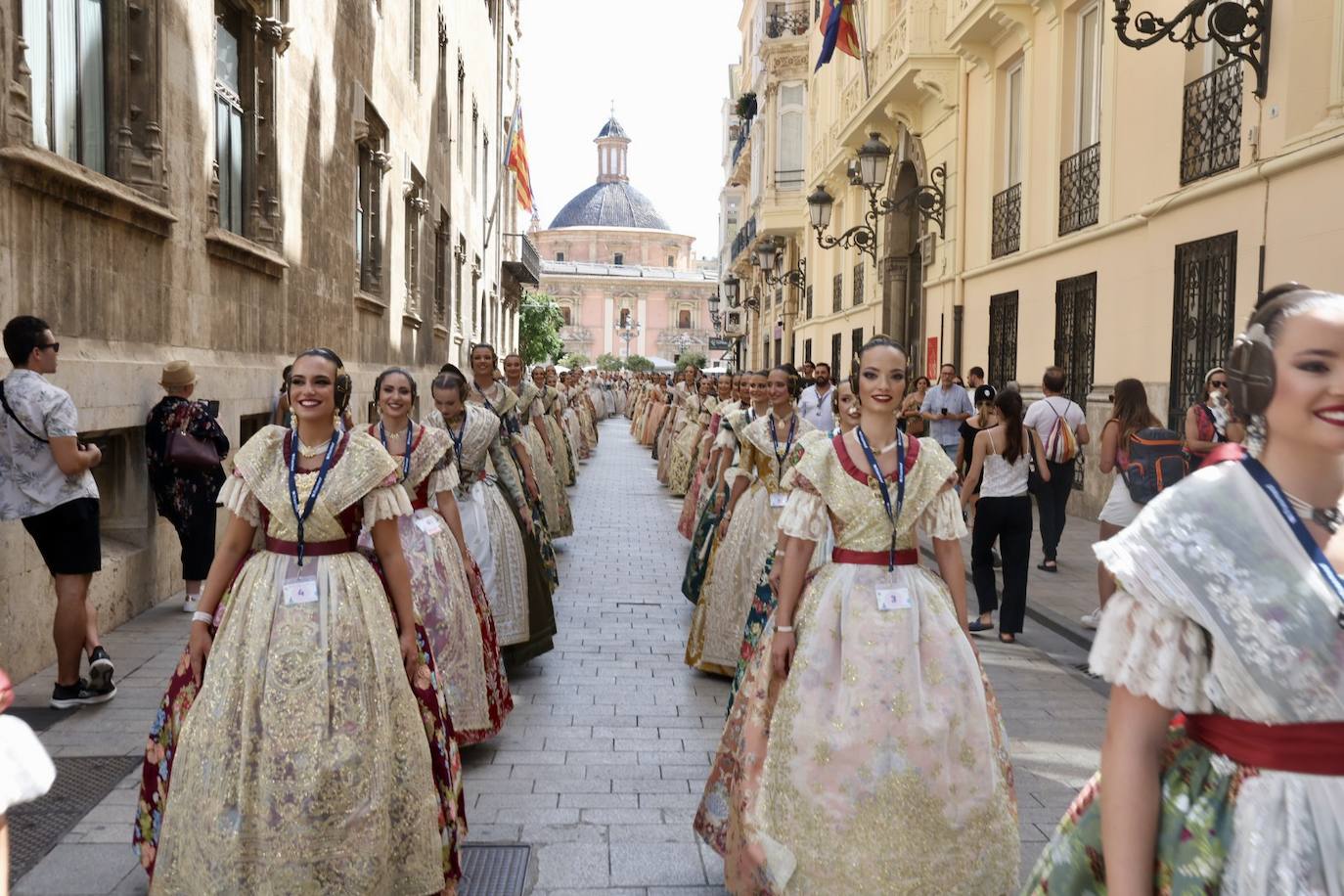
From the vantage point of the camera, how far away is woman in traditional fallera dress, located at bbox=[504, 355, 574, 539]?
422 inches

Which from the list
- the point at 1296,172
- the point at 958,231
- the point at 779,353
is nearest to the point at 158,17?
the point at 1296,172

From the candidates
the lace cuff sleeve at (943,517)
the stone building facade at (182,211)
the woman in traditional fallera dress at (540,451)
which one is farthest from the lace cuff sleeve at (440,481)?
the woman in traditional fallera dress at (540,451)

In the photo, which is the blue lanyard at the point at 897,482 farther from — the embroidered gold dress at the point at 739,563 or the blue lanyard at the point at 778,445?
the blue lanyard at the point at 778,445

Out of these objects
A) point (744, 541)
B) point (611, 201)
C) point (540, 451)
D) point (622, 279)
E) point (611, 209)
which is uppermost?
point (611, 201)

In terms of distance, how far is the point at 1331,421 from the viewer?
193 centimetres

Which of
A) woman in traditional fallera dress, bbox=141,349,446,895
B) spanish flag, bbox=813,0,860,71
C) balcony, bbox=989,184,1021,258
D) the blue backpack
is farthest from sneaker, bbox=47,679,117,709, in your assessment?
spanish flag, bbox=813,0,860,71

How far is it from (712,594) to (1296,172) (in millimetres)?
6326

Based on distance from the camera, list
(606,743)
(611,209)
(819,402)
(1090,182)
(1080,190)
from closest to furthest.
→ (606,743) < (819,402) < (1090,182) < (1080,190) < (611,209)

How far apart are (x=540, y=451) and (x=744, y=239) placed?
32765 mm

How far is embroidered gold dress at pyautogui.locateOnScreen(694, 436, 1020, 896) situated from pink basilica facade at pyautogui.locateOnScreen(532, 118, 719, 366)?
98336mm

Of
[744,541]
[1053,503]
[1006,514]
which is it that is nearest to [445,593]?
[744,541]

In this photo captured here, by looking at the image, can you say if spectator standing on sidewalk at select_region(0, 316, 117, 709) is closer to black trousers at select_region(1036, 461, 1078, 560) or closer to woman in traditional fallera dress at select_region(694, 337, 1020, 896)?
woman in traditional fallera dress at select_region(694, 337, 1020, 896)

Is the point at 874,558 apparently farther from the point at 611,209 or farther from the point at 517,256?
the point at 611,209

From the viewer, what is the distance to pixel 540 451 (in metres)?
12.3
